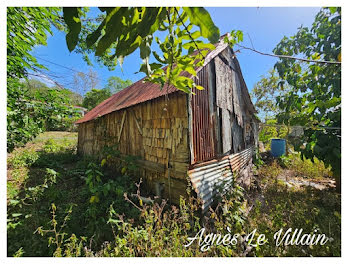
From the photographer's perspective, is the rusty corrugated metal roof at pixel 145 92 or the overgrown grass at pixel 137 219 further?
the rusty corrugated metal roof at pixel 145 92

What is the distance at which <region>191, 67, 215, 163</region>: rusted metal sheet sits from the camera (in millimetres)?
3557

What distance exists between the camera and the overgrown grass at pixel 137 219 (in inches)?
87.9

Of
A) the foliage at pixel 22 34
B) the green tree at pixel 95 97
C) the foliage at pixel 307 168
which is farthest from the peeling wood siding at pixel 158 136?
the green tree at pixel 95 97

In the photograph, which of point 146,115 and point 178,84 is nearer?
point 178,84

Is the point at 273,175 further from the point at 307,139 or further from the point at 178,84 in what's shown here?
the point at 178,84

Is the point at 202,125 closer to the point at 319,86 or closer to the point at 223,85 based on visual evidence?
the point at 223,85

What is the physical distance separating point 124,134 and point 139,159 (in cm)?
142

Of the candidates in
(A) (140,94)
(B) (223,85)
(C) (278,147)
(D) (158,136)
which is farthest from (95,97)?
(C) (278,147)

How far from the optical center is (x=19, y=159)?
7.10 metres

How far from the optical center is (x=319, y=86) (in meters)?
3.43

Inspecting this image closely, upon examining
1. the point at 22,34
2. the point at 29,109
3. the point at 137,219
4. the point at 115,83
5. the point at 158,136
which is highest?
the point at 115,83

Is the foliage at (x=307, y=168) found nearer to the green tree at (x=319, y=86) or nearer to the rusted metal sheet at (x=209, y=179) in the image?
the green tree at (x=319, y=86)

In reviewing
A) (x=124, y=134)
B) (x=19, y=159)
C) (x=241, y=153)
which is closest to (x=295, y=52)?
(x=241, y=153)

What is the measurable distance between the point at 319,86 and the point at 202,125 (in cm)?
307
